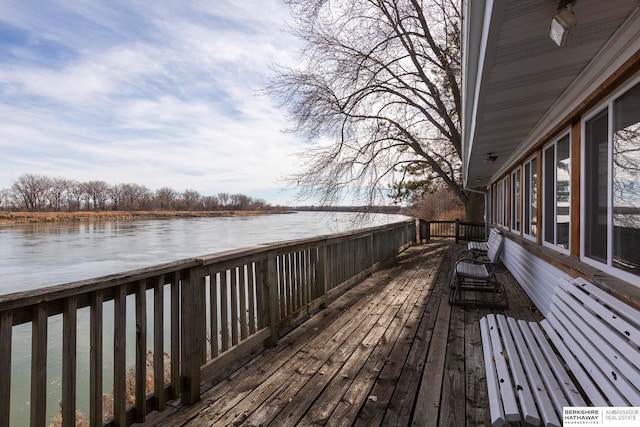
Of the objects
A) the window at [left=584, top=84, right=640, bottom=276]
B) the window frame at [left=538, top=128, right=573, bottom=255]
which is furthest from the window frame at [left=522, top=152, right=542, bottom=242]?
the window at [left=584, top=84, right=640, bottom=276]

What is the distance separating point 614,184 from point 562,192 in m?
1.26

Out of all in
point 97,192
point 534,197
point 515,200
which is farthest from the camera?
point 97,192

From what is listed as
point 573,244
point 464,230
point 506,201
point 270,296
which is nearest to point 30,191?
point 464,230

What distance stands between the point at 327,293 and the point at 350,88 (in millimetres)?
8572

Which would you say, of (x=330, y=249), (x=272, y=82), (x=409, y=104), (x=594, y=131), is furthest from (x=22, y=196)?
(x=594, y=131)

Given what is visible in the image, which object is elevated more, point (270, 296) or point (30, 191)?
point (30, 191)

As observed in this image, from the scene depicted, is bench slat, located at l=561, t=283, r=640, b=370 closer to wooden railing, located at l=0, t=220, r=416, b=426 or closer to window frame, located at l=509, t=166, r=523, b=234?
wooden railing, located at l=0, t=220, r=416, b=426

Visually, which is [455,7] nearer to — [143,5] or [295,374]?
[143,5]

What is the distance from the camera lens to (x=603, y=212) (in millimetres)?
2342

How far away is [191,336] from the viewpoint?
2.15 m

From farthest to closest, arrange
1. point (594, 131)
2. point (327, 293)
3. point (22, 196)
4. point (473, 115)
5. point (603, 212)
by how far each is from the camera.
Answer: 1. point (22, 196)
2. point (327, 293)
3. point (473, 115)
4. point (594, 131)
5. point (603, 212)

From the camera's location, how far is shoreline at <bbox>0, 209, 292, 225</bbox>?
96.3 feet

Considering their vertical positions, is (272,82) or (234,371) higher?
(272,82)

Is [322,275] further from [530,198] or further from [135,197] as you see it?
[135,197]
